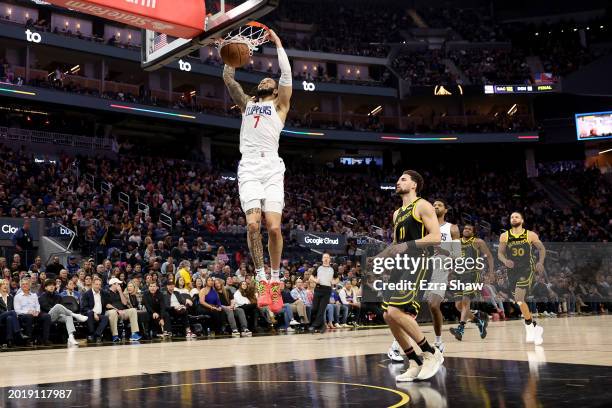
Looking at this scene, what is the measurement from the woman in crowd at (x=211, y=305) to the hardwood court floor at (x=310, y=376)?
4.20m

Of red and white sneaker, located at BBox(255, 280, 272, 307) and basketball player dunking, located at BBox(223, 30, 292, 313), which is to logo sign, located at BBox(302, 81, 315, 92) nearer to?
basketball player dunking, located at BBox(223, 30, 292, 313)

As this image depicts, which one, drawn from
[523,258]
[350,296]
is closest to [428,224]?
[523,258]

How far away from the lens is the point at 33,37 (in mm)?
28438

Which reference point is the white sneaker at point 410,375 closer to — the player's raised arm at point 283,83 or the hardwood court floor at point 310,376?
the hardwood court floor at point 310,376

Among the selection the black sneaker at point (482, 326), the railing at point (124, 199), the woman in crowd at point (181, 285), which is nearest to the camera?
the black sneaker at point (482, 326)

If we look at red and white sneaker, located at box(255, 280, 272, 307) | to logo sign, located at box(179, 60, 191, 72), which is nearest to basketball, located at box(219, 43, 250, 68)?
red and white sneaker, located at box(255, 280, 272, 307)

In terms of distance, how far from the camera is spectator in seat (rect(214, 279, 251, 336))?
1530 cm

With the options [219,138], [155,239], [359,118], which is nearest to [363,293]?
[155,239]

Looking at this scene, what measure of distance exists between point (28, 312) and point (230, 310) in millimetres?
4462

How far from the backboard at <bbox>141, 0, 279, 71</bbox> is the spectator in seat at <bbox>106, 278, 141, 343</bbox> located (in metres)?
6.84

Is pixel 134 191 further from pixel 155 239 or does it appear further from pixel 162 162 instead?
pixel 162 162

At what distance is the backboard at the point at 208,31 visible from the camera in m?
7.11

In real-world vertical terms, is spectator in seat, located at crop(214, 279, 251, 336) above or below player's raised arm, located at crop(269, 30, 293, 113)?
below

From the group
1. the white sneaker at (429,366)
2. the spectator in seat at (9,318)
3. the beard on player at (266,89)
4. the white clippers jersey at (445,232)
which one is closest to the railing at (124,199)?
the spectator in seat at (9,318)
